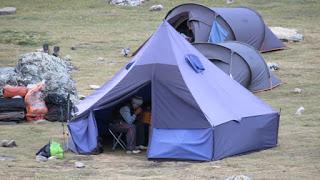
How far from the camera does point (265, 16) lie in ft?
120

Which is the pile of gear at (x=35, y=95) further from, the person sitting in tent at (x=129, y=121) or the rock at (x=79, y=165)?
the rock at (x=79, y=165)

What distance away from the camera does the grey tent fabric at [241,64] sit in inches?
872

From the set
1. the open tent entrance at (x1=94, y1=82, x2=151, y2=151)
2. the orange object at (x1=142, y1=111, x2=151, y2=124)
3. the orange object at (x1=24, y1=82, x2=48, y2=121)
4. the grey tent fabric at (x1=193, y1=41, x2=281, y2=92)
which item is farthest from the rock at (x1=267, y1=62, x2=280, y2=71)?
the orange object at (x1=142, y1=111, x2=151, y2=124)

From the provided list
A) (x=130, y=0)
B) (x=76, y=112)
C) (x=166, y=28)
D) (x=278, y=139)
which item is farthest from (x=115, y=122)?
(x=130, y=0)

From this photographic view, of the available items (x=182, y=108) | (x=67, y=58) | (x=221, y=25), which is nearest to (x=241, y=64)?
(x=221, y=25)

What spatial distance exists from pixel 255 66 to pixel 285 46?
7905 mm

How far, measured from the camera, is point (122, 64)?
87.5 ft

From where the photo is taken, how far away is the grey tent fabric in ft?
72.7

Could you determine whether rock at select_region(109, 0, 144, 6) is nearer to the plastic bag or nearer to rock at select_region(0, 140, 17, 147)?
rock at select_region(0, 140, 17, 147)

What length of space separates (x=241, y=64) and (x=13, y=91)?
22.2 ft

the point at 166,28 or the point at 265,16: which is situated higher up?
the point at 166,28

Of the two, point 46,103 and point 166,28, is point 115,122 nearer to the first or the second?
point 166,28

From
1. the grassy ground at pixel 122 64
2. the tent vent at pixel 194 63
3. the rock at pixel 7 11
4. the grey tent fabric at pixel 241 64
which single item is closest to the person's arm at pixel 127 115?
the grassy ground at pixel 122 64

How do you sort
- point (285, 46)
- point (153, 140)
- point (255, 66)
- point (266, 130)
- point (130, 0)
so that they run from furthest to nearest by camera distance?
point (130, 0) < point (285, 46) < point (255, 66) < point (266, 130) < point (153, 140)
